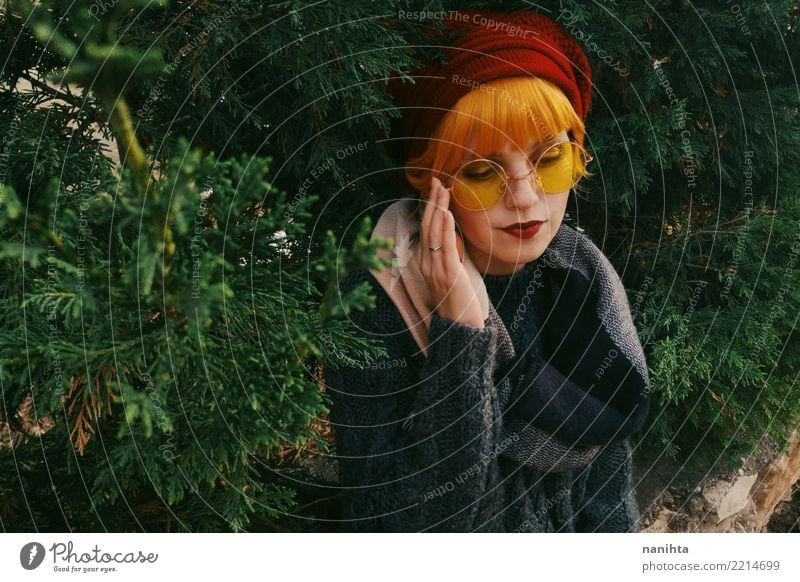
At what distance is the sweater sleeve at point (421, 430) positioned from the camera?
777mm

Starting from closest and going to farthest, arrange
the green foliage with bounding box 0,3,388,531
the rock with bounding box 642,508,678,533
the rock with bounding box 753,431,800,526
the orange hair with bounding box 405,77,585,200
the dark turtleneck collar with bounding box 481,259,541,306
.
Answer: the green foliage with bounding box 0,3,388,531 → the orange hair with bounding box 405,77,585,200 → the dark turtleneck collar with bounding box 481,259,541,306 → the rock with bounding box 642,508,678,533 → the rock with bounding box 753,431,800,526

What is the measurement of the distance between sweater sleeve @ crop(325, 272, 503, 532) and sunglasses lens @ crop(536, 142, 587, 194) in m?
0.18

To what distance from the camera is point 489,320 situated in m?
0.82

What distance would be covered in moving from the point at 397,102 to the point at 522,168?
0.17 m

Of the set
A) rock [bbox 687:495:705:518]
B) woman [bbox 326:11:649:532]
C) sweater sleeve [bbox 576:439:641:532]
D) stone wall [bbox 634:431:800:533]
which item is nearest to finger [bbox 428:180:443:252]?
woman [bbox 326:11:649:532]

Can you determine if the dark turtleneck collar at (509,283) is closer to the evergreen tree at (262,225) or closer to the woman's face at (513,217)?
the woman's face at (513,217)

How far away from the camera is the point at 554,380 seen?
855 mm

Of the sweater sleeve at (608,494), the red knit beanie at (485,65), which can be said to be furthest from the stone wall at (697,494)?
the red knit beanie at (485,65)

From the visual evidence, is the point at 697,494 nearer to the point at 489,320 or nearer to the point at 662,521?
the point at 662,521

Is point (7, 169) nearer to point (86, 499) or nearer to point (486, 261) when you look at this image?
point (86, 499)

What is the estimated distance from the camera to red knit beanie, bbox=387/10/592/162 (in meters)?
0.74
